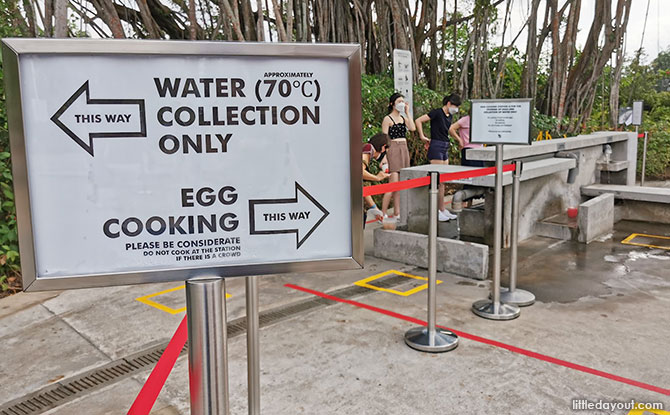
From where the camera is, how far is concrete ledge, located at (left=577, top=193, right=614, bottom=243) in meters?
6.11

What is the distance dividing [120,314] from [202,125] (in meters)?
3.19

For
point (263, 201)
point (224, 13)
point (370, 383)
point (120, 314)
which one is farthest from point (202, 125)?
point (224, 13)

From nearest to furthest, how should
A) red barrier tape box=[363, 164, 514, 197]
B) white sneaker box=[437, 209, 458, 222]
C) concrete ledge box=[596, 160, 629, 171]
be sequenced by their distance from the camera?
1. red barrier tape box=[363, 164, 514, 197]
2. white sneaker box=[437, 209, 458, 222]
3. concrete ledge box=[596, 160, 629, 171]

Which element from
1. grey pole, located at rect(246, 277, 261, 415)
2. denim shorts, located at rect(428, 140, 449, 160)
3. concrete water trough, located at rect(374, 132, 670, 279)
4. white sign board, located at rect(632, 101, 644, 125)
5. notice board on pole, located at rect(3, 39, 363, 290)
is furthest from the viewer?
A: white sign board, located at rect(632, 101, 644, 125)

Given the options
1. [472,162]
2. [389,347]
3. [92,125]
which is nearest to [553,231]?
[472,162]

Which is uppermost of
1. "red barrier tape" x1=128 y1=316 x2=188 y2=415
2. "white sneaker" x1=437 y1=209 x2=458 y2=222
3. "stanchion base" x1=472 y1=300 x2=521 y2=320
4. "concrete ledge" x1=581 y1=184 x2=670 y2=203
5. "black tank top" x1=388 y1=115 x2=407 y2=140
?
"black tank top" x1=388 y1=115 x2=407 y2=140

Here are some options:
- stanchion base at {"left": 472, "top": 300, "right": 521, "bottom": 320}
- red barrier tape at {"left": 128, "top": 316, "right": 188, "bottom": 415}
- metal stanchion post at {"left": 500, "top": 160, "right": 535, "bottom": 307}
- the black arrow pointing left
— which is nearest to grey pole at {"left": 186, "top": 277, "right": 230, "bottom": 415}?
red barrier tape at {"left": 128, "top": 316, "right": 188, "bottom": 415}

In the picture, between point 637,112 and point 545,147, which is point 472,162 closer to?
point 545,147

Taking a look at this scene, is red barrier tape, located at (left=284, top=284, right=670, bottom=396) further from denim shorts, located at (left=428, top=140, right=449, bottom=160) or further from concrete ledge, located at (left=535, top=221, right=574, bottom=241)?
denim shorts, located at (left=428, top=140, right=449, bottom=160)

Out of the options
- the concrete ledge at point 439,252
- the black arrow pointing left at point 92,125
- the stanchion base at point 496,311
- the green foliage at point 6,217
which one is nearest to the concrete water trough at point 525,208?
the concrete ledge at point 439,252

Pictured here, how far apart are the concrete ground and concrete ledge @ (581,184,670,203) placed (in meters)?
2.26

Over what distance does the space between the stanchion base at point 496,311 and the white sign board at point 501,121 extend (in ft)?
3.90

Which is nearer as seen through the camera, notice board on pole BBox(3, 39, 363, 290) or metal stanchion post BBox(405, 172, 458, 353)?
notice board on pole BBox(3, 39, 363, 290)

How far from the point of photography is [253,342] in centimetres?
189
